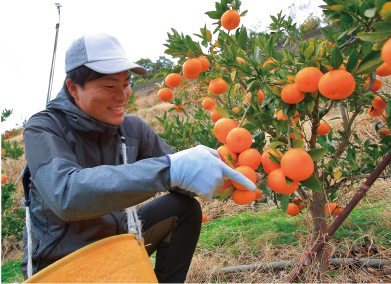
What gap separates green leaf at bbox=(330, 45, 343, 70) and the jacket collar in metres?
1.10

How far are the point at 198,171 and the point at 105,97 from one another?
0.65 m

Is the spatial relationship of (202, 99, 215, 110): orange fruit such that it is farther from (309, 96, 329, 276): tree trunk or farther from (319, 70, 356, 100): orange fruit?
(319, 70, 356, 100): orange fruit

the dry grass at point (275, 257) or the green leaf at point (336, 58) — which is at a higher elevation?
the green leaf at point (336, 58)

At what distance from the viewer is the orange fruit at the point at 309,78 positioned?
33.6 inches

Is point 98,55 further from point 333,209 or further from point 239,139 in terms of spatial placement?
point 333,209

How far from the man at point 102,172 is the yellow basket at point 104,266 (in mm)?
133

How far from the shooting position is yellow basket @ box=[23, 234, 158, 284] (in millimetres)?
931

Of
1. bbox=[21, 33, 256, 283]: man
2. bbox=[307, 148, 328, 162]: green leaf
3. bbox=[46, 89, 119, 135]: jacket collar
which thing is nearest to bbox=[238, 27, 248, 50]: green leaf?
bbox=[21, 33, 256, 283]: man

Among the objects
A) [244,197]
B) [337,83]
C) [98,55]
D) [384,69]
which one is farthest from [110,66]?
[384,69]


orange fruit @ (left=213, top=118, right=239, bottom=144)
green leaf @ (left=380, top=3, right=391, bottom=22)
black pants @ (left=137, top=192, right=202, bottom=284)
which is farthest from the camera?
black pants @ (left=137, top=192, right=202, bottom=284)

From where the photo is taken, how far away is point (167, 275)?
1.51 m

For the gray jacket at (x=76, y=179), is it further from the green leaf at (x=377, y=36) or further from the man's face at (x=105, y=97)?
the green leaf at (x=377, y=36)

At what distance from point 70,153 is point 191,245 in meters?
0.91

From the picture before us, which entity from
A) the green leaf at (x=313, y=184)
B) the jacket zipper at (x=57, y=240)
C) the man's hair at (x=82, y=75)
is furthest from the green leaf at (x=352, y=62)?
the jacket zipper at (x=57, y=240)
